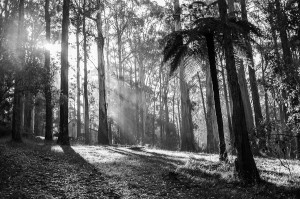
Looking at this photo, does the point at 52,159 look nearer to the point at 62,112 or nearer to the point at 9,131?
the point at 62,112

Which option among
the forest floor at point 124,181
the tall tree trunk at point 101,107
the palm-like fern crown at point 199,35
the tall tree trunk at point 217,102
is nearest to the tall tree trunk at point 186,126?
the tall tree trunk at point 101,107

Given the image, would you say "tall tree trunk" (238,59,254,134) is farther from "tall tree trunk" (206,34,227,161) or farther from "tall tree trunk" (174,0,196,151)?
"tall tree trunk" (206,34,227,161)

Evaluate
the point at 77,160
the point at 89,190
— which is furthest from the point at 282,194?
the point at 77,160

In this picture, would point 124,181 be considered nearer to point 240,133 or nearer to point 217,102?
point 240,133

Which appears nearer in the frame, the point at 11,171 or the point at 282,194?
the point at 282,194

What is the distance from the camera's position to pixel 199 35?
507 inches

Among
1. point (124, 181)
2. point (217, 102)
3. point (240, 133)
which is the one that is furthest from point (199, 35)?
point (124, 181)

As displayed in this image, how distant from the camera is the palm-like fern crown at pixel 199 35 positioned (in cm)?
1145

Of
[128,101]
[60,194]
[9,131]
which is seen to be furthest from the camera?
[128,101]

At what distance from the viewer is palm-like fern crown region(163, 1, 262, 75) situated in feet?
37.6

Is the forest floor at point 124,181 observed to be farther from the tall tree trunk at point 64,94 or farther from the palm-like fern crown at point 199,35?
the tall tree trunk at point 64,94

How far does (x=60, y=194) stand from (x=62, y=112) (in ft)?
34.2

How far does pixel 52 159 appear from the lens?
459 inches

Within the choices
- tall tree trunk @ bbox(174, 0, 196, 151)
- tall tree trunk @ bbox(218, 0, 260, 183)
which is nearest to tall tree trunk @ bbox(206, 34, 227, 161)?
tall tree trunk @ bbox(218, 0, 260, 183)
